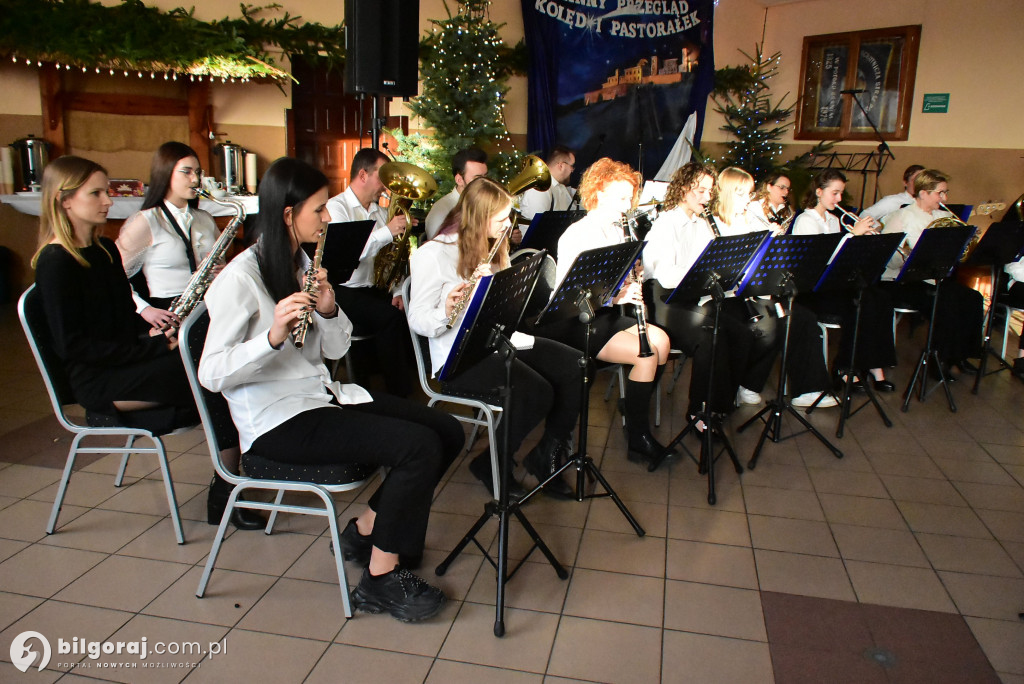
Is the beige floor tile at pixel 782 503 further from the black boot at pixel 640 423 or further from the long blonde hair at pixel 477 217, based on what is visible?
the long blonde hair at pixel 477 217

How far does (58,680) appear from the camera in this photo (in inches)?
76.9

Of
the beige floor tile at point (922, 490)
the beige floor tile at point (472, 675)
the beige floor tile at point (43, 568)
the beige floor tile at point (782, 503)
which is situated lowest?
the beige floor tile at point (472, 675)

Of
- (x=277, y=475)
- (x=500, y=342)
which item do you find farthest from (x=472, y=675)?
(x=500, y=342)

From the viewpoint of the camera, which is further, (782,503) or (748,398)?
(748,398)

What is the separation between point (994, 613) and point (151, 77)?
22.8 feet

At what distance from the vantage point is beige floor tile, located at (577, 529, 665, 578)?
2576mm

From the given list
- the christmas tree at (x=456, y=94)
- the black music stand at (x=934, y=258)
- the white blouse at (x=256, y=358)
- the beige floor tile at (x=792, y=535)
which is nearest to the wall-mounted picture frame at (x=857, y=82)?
the christmas tree at (x=456, y=94)

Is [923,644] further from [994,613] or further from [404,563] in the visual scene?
[404,563]

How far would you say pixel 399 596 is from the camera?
7.34 feet

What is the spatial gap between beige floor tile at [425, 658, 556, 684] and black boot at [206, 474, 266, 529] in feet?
3.26

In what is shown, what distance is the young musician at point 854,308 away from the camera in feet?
14.2

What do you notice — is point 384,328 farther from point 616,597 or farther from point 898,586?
point 898,586

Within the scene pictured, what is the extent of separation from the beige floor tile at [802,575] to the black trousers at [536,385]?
909 mm

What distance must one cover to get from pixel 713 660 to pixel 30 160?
636 centimetres
